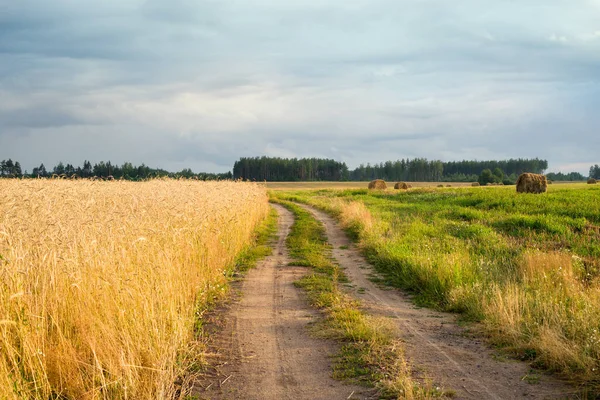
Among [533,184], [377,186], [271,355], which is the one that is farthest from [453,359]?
[377,186]

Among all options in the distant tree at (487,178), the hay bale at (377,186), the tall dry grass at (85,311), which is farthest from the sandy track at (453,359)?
the distant tree at (487,178)

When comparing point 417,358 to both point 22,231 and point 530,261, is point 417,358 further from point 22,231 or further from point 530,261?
point 530,261

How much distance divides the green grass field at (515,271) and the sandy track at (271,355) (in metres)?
2.87

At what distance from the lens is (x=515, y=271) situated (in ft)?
40.2

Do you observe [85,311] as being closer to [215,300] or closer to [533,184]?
[215,300]

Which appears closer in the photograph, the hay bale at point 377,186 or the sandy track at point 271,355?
the sandy track at point 271,355

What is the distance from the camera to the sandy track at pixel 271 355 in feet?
19.9

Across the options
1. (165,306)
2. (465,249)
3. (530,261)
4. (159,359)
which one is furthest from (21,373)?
(465,249)

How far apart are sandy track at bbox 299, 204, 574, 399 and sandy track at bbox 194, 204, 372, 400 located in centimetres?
122

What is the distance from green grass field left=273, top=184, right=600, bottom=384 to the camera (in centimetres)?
718

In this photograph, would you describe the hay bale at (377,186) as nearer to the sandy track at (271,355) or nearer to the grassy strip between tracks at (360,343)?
the grassy strip between tracks at (360,343)

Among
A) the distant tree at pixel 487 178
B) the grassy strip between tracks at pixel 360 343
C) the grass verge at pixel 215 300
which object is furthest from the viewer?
the distant tree at pixel 487 178

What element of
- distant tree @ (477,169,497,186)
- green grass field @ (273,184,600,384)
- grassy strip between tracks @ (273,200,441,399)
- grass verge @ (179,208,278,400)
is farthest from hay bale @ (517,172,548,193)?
distant tree @ (477,169,497,186)

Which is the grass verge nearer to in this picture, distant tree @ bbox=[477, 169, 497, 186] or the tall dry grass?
the tall dry grass
